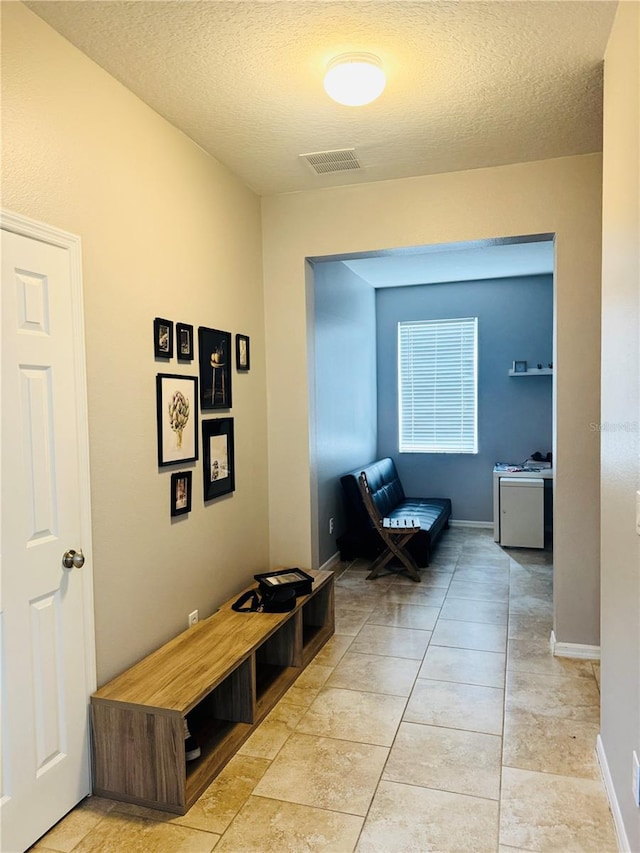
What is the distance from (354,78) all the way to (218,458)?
6.42 feet

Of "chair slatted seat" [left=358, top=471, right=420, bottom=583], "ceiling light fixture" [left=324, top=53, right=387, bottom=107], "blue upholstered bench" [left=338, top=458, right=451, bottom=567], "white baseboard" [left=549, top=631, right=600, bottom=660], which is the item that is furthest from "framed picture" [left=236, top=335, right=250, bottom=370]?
"white baseboard" [left=549, top=631, right=600, bottom=660]

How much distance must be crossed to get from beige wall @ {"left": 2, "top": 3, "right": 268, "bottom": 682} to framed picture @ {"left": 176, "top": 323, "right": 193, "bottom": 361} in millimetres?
56

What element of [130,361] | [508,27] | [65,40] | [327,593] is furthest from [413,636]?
[65,40]

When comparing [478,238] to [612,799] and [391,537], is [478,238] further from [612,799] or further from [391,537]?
[612,799]

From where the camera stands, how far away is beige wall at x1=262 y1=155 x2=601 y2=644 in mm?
3227

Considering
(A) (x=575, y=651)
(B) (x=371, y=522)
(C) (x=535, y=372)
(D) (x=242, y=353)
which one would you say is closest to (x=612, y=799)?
(A) (x=575, y=651)

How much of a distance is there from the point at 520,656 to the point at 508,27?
10.1ft

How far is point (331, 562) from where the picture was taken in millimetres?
5164

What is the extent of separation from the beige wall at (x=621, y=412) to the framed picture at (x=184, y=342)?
1.90 m

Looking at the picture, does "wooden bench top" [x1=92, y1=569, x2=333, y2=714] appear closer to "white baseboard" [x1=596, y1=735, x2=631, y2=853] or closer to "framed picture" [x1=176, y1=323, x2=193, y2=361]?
"framed picture" [x1=176, y1=323, x2=193, y2=361]

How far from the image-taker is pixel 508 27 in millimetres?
2129

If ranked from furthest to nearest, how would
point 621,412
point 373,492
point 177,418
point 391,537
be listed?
point 373,492 < point 391,537 < point 177,418 < point 621,412

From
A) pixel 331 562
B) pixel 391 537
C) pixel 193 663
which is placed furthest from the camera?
pixel 331 562

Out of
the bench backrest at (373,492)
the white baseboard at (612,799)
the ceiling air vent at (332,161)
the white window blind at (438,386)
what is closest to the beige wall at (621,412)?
the white baseboard at (612,799)
